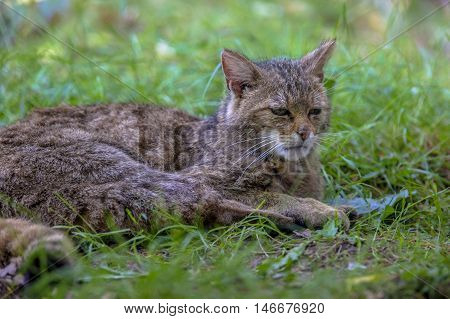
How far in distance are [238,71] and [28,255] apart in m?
2.29

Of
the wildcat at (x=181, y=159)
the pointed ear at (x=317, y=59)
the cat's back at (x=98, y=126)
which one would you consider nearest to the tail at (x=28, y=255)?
the wildcat at (x=181, y=159)

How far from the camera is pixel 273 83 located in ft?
16.1

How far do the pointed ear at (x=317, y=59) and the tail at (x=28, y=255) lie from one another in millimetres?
2506

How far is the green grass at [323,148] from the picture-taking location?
344 centimetres

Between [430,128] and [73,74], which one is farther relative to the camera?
[73,74]

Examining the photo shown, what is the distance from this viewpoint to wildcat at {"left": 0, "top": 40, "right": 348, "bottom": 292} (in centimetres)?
426

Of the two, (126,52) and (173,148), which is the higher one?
(126,52)

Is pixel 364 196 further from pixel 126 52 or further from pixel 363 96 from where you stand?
pixel 126 52

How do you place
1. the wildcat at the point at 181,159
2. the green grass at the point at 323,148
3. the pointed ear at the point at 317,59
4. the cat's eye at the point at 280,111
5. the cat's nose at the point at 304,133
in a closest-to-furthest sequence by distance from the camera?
the green grass at the point at 323,148
the wildcat at the point at 181,159
the cat's nose at the point at 304,133
the cat's eye at the point at 280,111
the pointed ear at the point at 317,59

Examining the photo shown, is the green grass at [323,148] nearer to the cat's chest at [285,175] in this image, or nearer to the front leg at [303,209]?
the front leg at [303,209]

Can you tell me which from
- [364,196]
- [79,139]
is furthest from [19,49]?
[364,196]

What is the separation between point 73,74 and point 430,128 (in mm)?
3863

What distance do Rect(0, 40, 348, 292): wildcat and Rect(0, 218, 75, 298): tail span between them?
26 millimetres

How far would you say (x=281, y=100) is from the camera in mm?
4793
